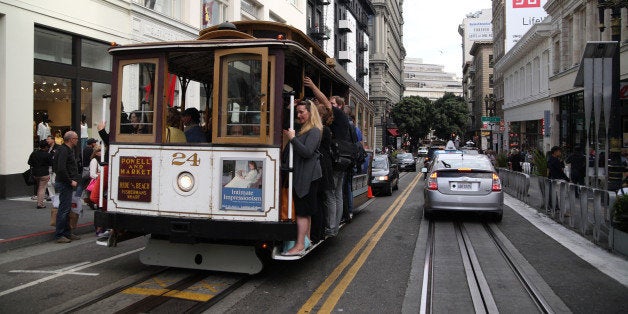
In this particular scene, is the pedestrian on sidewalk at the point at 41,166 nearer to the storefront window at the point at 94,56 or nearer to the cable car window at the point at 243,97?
the storefront window at the point at 94,56

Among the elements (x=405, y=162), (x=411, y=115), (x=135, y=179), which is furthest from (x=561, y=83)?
(x=411, y=115)

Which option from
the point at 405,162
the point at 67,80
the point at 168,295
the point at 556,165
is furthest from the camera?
the point at 405,162

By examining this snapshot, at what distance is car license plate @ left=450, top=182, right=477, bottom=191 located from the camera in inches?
410

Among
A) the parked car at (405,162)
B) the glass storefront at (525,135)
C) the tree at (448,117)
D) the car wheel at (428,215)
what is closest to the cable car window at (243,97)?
the car wheel at (428,215)

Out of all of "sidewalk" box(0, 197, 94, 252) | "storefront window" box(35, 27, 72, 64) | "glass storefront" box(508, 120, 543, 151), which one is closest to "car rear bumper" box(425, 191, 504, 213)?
"sidewalk" box(0, 197, 94, 252)

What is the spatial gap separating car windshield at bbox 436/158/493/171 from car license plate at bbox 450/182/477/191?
393mm

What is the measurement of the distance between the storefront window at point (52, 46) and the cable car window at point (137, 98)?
9.06m

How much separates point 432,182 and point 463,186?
0.65m

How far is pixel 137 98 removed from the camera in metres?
6.34

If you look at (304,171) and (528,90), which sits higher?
(528,90)

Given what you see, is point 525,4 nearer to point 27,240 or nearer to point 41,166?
point 41,166

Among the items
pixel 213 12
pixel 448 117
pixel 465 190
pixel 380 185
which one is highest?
pixel 213 12

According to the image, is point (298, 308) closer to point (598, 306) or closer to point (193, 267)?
point (193, 267)

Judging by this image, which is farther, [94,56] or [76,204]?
[94,56]
